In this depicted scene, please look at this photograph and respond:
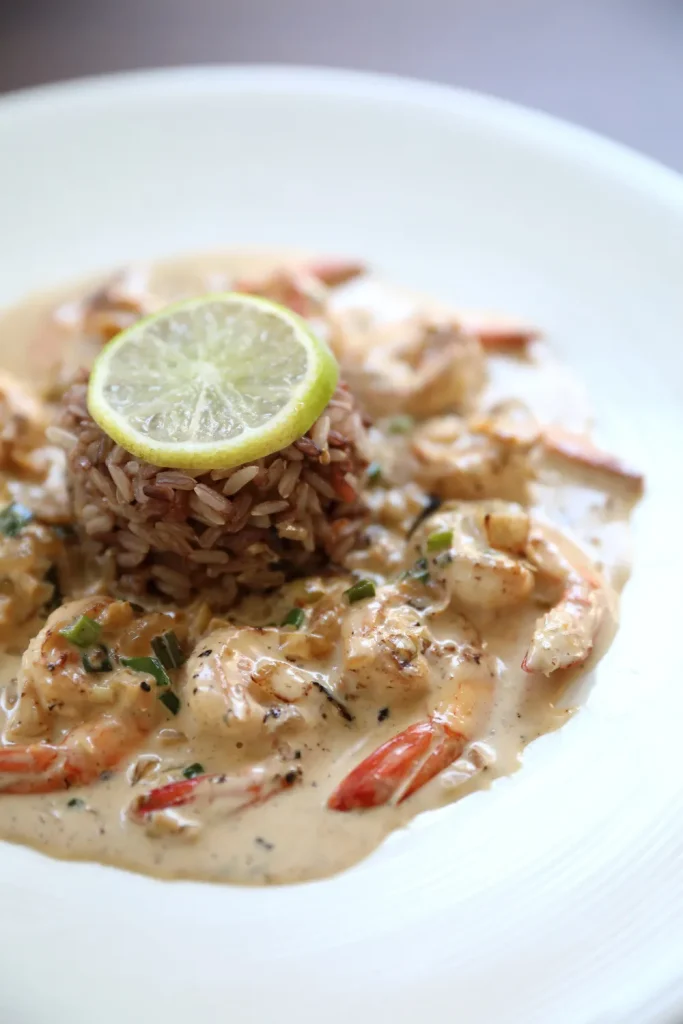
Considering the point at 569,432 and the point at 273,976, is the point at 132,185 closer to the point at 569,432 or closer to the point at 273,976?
the point at 569,432

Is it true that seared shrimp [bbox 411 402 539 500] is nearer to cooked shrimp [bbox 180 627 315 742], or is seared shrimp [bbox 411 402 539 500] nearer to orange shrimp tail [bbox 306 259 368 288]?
cooked shrimp [bbox 180 627 315 742]

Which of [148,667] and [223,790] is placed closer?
[223,790]

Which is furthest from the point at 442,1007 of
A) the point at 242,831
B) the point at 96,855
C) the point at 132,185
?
the point at 132,185

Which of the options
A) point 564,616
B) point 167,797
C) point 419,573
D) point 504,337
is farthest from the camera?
point 504,337

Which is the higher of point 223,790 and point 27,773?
point 223,790

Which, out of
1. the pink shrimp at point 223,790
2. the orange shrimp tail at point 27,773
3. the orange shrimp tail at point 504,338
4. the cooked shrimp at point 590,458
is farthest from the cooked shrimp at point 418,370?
the orange shrimp tail at point 27,773

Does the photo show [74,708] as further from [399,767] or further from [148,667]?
[399,767]

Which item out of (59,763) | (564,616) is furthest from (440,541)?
(59,763)
